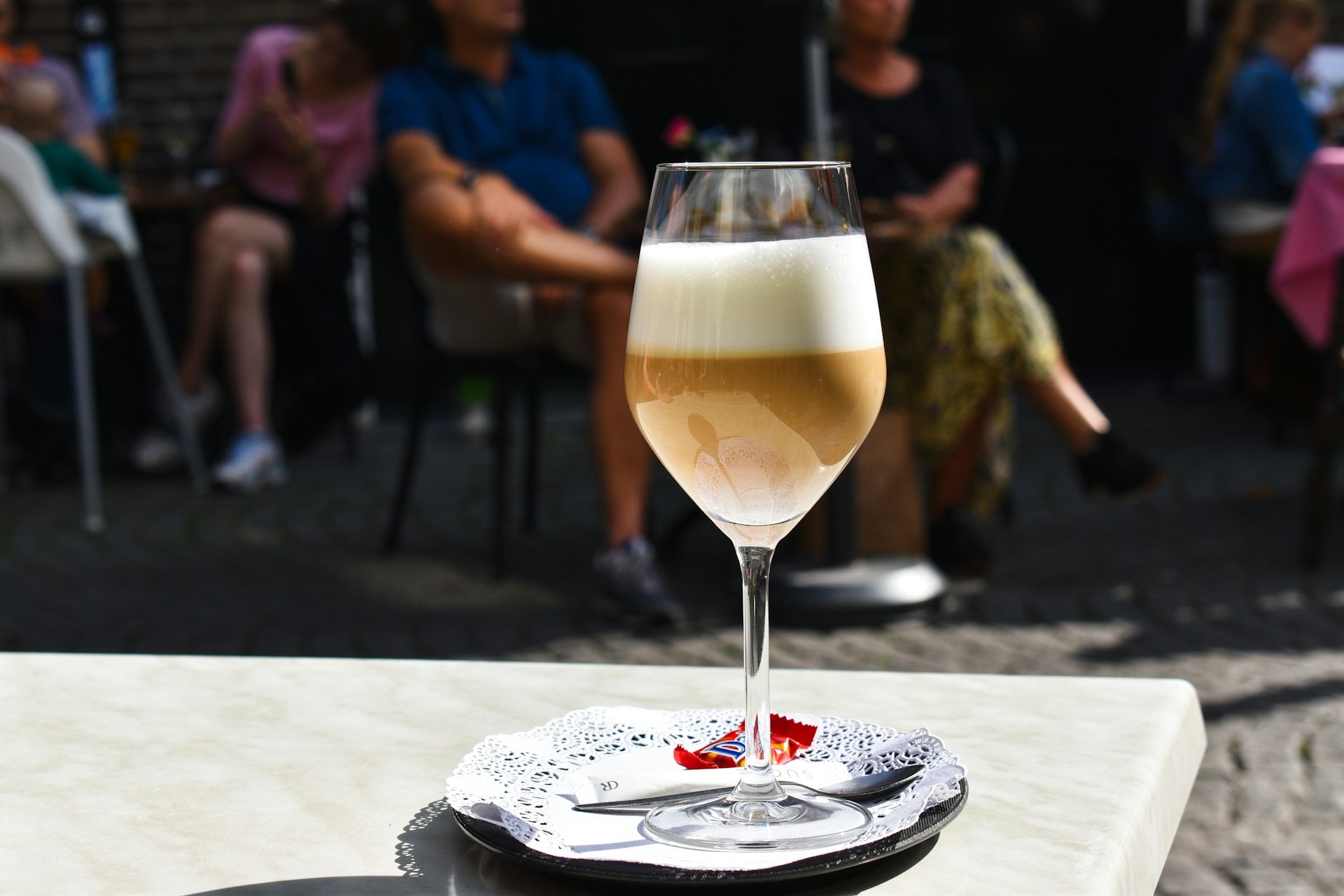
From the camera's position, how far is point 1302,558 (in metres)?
3.97

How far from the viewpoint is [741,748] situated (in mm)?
934

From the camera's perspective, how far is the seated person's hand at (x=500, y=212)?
3.54m

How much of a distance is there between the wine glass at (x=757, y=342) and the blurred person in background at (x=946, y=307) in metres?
2.62

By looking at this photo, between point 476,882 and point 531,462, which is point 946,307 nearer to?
point 531,462

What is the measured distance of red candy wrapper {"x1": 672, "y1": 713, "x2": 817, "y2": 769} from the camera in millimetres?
920

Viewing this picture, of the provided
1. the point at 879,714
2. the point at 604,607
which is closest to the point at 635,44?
the point at 604,607

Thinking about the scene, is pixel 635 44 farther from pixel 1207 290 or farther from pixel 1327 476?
pixel 1327 476

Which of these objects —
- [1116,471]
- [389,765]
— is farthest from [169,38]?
[389,765]

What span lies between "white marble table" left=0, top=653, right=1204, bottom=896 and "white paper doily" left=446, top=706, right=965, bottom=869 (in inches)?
0.9

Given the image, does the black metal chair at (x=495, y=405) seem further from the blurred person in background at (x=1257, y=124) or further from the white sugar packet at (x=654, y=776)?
the white sugar packet at (x=654, y=776)

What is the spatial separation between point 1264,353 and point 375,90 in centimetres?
354

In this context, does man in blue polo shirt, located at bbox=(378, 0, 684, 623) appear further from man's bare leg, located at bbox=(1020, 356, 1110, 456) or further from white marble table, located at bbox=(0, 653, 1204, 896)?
white marble table, located at bbox=(0, 653, 1204, 896)

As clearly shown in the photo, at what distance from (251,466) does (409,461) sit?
137cm

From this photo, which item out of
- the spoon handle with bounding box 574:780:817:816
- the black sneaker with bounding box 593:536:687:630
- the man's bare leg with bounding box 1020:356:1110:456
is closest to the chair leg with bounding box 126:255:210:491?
the black sneaker with bounding box 593:536:687:630
